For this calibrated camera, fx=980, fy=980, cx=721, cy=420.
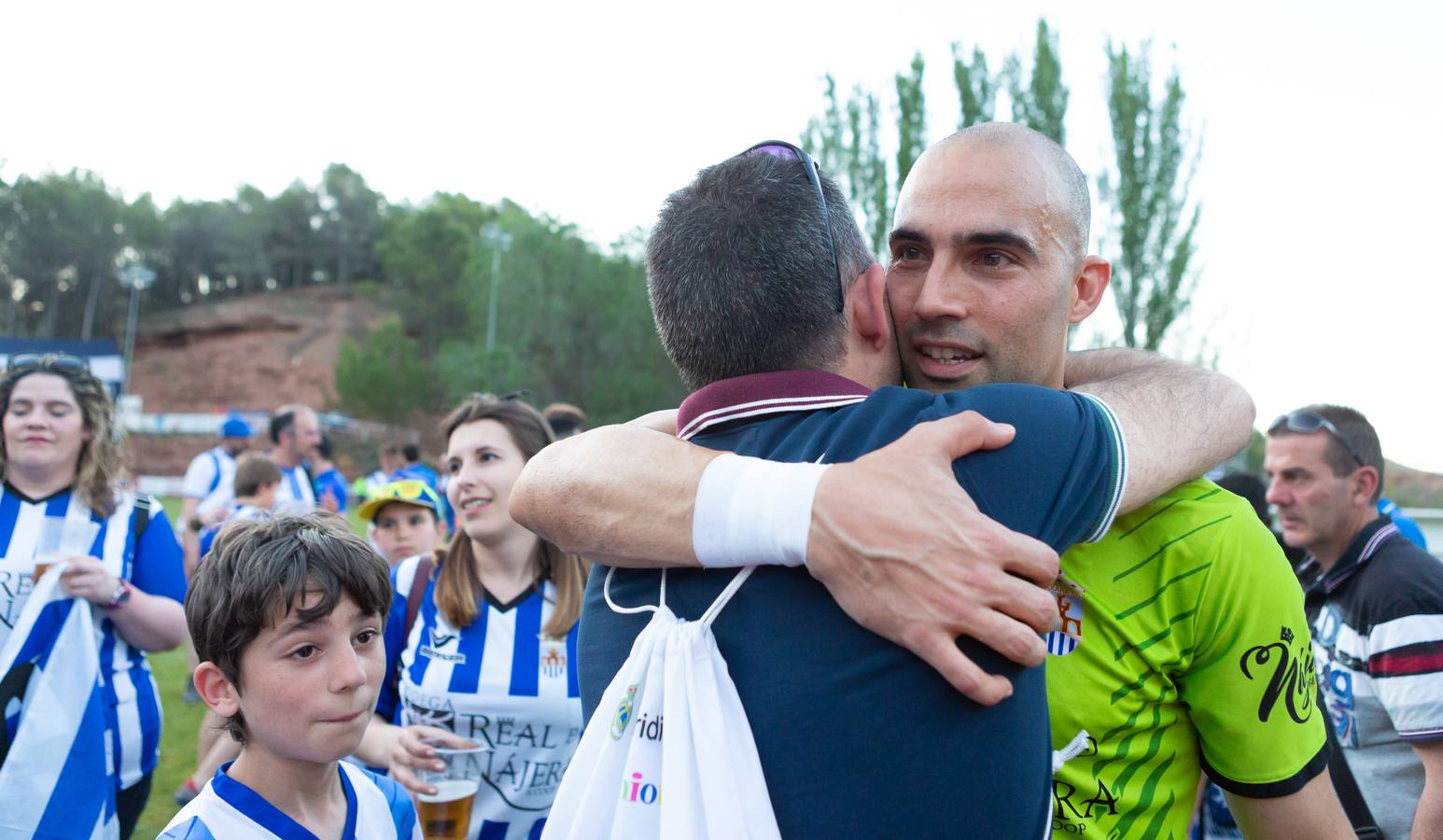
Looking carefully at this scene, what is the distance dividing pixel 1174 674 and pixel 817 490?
0.86 m

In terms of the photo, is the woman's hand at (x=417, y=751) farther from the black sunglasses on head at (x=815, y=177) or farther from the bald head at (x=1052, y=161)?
the bald head at (x=1052, y=161)

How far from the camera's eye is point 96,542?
3680mm

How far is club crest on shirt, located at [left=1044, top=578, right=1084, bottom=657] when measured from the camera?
1.72 meters

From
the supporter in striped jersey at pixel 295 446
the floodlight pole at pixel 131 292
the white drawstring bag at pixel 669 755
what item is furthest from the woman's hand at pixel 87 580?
the floodlight pole at pixel 131 292

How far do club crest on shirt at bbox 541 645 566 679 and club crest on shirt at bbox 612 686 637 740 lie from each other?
2143mm

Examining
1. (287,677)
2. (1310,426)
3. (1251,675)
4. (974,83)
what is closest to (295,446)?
(287,677)

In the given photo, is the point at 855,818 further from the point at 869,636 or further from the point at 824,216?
the point at 824,216

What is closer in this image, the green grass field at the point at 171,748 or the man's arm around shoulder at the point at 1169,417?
the man's arm around shoulder at the point at 1169,417

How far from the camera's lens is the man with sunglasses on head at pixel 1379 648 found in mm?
2947

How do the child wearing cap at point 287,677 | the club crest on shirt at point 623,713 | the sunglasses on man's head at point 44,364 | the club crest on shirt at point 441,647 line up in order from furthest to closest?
1. the sunglasses on man's head at point 44,364
2. the club crest on shirt at point 441,647
3. the child wearing cap at point 287,677
4. the club crest on shirt at point 623,713

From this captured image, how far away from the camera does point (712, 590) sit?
1.38 metres

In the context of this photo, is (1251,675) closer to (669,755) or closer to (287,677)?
(669,755)

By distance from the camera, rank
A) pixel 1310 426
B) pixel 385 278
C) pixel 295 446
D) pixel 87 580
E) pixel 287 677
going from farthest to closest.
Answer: pixel 385 278, pixel 295 446, pixel 1310 426, pixel 87 580, pixel 287 677

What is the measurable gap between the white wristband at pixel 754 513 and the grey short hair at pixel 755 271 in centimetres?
20
